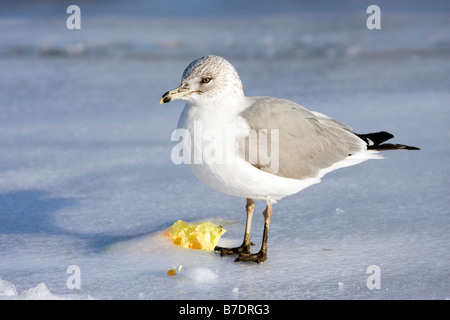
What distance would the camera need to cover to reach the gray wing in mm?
3111

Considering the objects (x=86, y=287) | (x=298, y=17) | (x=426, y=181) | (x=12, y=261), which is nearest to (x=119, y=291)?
(x=86, y=287)

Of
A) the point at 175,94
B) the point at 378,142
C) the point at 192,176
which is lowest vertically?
the point at 192,176

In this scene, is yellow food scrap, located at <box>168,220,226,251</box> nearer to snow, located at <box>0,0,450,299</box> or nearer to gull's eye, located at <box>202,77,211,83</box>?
snow, located at <box>0,0,450,299</box>

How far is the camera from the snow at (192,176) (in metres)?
2.95

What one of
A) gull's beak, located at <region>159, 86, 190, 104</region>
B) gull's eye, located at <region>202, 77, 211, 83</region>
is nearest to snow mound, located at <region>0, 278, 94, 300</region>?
gull's beak, located at <region>159, 86, 190, 104</region>

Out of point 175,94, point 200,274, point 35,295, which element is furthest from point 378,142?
point 35,295

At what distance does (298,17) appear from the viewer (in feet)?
33.6

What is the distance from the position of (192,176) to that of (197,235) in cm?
113

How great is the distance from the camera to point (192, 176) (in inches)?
174

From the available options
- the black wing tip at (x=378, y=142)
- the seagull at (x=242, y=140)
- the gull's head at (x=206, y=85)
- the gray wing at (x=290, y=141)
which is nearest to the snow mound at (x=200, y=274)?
the seagull at (x=242, y=140)

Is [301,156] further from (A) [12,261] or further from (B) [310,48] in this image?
(B) [310,48]

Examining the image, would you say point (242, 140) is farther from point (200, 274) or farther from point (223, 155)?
point (200, 274)

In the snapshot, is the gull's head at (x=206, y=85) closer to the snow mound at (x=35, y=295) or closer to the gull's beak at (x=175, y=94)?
the gull's beak at (x=175, y=94)

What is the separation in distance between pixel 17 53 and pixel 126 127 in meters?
3.14
